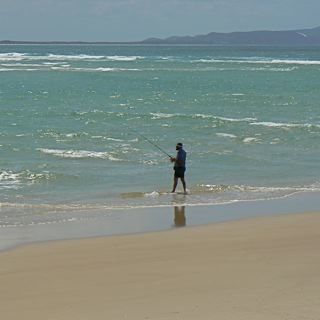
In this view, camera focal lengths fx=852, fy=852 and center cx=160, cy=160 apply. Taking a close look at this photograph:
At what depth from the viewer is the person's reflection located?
1500 cm

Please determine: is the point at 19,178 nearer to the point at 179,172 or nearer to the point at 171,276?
the point at 179,172

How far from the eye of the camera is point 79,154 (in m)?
23.8

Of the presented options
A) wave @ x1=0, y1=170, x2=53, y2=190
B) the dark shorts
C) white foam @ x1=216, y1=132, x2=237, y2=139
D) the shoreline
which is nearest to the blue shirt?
the dark shorts

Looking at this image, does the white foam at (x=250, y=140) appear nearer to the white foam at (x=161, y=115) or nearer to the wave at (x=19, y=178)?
the white foam at (x=161, y=115)

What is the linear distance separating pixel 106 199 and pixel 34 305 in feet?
27.5

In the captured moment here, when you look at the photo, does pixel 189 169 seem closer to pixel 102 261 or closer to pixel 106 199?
pixel 106 199

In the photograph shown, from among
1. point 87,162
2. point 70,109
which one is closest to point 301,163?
point 87,162

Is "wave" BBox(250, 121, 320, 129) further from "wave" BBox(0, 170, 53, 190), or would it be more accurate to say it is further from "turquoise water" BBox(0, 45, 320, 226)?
"wave" BBox(0, 170, 53, 190)

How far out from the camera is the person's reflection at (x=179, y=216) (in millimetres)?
15000

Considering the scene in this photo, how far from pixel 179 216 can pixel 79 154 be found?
8369 millimetres

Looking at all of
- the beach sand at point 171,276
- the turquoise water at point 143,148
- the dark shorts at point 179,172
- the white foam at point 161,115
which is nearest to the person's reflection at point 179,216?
the turquoise water at point 143,148

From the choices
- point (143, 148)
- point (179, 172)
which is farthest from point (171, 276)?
point (143, 148)

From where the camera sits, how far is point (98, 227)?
1470cm

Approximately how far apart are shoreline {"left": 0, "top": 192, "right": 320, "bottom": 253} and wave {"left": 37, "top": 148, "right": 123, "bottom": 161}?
6442mm
